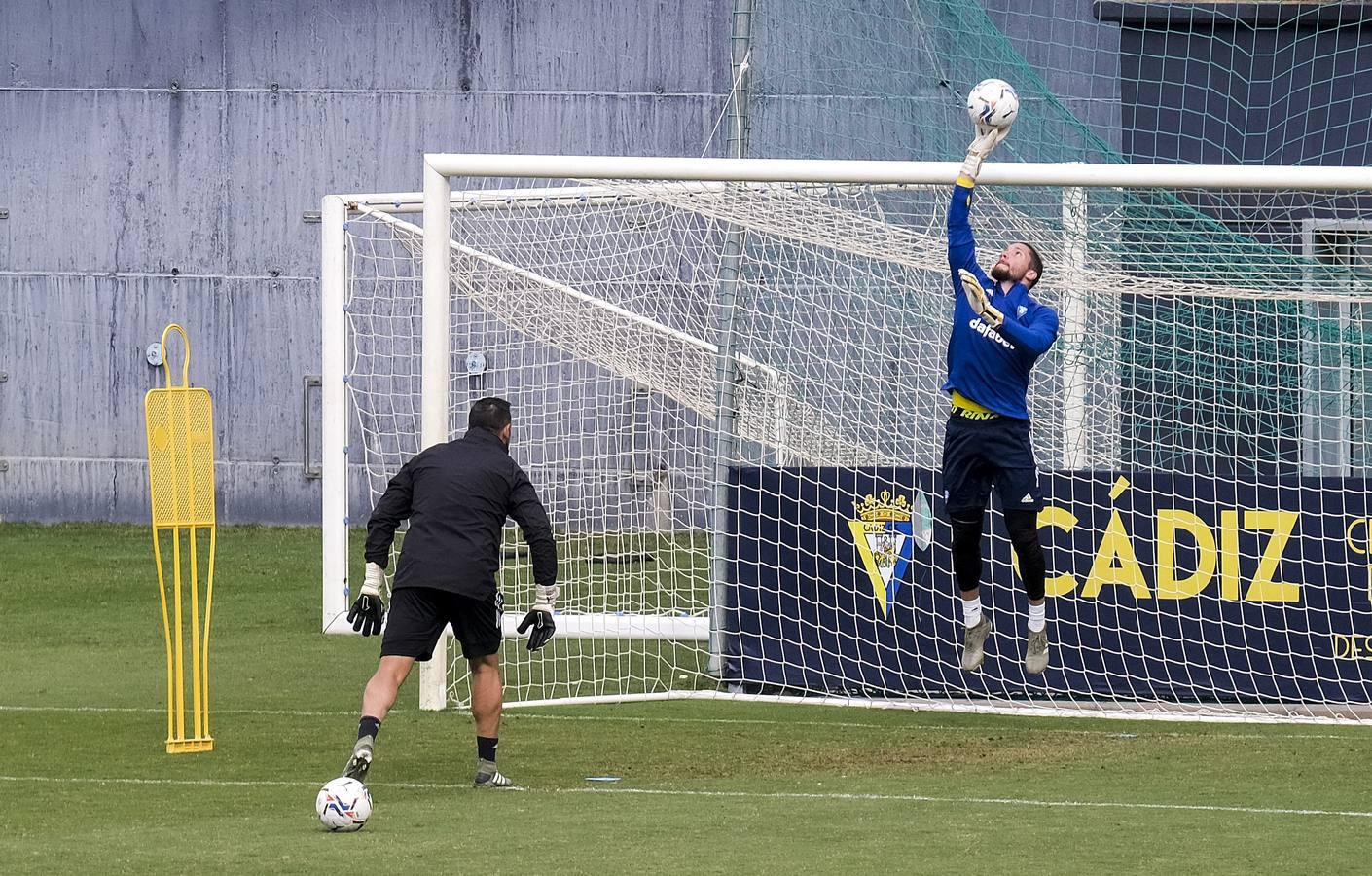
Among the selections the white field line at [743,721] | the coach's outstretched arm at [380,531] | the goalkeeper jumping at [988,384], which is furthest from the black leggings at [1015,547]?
the coach's outstretched arm at [380,531]

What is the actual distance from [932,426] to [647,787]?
701 centimetres

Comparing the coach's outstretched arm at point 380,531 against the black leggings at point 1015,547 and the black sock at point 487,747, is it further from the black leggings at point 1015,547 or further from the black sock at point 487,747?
the black leggings at point 1015,547

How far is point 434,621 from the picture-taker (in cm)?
936

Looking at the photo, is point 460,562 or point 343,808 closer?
point 343,808

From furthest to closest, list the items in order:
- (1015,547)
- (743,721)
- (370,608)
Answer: (743,721)
(1015,547)
(370,608)

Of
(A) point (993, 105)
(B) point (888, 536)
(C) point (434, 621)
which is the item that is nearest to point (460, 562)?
(C) point (434, 621)

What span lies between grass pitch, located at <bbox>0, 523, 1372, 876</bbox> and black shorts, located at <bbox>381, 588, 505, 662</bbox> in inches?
28.1

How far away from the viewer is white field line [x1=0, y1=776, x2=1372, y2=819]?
8781 millimetres

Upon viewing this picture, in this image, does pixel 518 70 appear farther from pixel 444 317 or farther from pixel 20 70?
pixel 444 317

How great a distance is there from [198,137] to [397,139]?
2.68 metres

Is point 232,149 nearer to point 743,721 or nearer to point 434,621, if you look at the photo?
point 743,721

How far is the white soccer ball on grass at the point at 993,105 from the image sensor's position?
9477mm

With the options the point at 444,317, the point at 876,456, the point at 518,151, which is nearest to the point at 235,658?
the point at 444,317

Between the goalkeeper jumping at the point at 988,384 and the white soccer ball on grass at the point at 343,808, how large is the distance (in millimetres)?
3494
